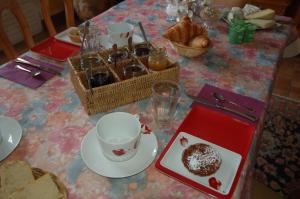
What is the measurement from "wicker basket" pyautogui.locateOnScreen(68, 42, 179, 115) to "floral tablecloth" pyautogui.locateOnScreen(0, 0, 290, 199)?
3cm

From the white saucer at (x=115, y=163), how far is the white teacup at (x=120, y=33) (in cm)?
52

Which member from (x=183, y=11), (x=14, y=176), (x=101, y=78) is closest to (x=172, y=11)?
(x=183, y=11)

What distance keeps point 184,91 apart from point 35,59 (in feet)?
1.99

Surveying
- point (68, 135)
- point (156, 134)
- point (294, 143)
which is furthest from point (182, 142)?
point (294, 143)

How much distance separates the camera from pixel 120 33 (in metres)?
1.15

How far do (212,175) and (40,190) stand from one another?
0.40m

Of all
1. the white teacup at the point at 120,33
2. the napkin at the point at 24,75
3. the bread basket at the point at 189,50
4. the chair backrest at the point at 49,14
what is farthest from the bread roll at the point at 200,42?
the chair backrest at the point at 49,14

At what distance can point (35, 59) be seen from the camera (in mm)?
1080

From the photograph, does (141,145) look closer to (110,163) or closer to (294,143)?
(110,163)

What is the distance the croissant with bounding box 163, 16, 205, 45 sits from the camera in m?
1.06

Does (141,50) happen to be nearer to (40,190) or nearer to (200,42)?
(200,42)

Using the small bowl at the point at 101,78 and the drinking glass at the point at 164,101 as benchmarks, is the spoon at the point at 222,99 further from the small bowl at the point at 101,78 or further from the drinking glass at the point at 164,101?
the small bowl at the point at 101,78

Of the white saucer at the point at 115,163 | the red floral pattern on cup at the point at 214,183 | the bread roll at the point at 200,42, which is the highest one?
the bread roll at the point at 200,42

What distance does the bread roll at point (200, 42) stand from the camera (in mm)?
1037
